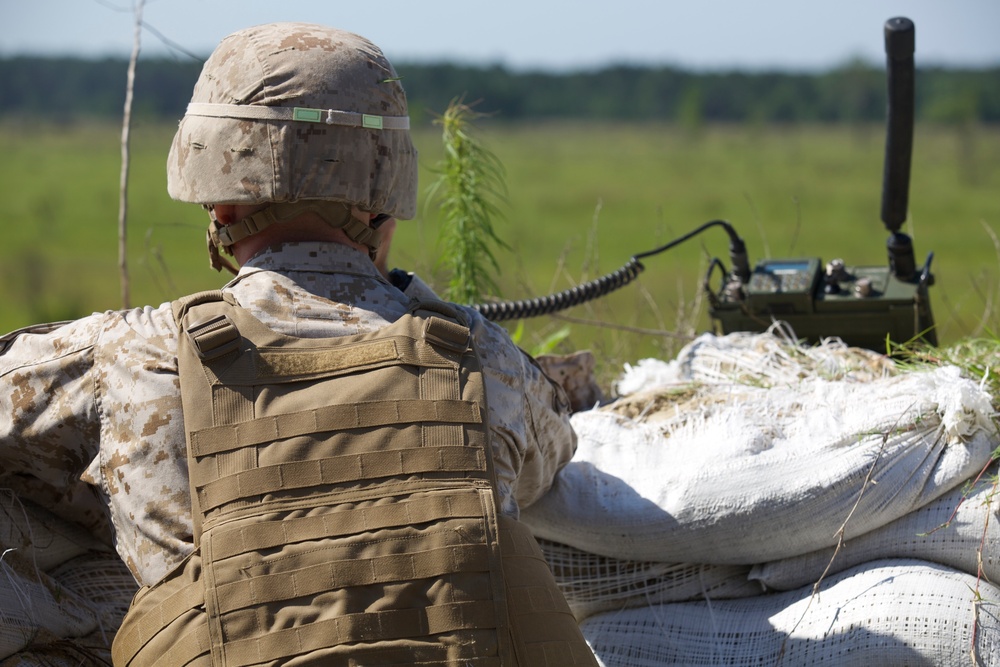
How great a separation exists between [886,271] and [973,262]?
3127 centimetres

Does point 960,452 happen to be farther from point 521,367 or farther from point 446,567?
point 446,567

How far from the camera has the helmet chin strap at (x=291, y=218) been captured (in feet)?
7.63

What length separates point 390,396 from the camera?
2070 millimetres

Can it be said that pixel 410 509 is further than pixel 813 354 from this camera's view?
No

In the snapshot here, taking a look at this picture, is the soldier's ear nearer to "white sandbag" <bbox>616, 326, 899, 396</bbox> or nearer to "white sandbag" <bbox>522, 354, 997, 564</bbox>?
"white sandbag" <bbox>522, 354, 997, 564</bbox>

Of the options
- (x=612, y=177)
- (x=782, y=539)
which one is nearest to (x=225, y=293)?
(x=782, y=539)

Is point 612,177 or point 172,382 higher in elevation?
point 172,382

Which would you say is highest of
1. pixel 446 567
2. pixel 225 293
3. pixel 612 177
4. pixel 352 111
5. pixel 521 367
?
pixel 352 111

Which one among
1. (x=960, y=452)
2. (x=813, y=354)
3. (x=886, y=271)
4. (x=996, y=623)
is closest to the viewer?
(x=996, y=623)

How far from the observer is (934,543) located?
2.58 meters

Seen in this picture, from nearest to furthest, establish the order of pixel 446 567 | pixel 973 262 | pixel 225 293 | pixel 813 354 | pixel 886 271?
pixel 446 567, pixel 225 293, pixel 813 354, pixel 886 271, pixel 973 262

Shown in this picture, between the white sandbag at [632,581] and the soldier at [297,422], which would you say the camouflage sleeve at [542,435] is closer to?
the soldier at [297,422]

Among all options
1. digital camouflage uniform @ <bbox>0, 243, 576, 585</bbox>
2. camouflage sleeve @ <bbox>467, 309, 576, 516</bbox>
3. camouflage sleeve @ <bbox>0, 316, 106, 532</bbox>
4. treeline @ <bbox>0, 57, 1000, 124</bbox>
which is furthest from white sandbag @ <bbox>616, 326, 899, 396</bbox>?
treeline @ <bbox>0, 57, 1000, 124</bbox>

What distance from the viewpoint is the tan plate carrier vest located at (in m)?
1.95
